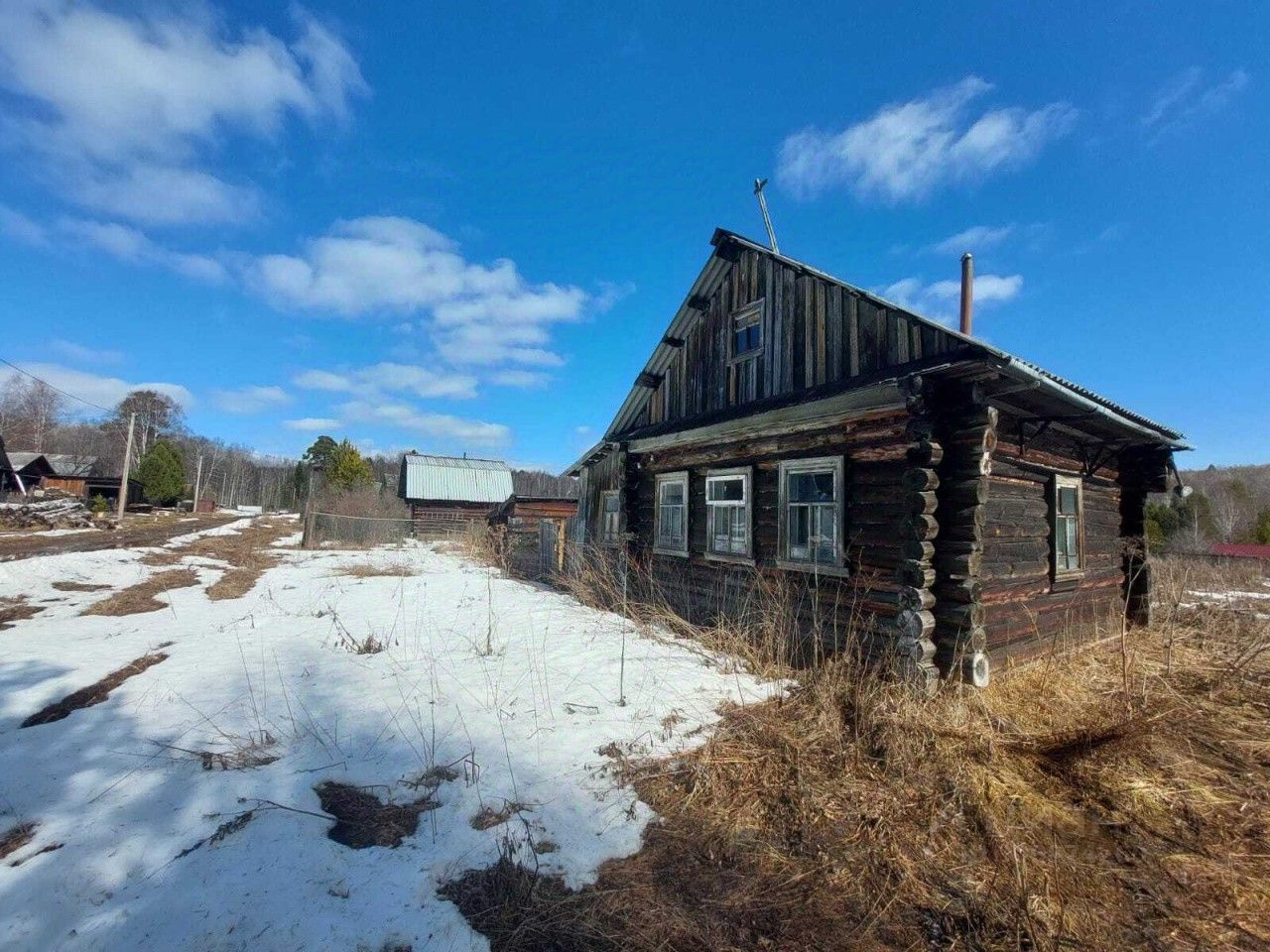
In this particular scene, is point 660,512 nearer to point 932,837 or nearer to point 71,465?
point 932,837

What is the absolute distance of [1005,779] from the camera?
4391 mm

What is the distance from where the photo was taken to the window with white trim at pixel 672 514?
10209 millimetres

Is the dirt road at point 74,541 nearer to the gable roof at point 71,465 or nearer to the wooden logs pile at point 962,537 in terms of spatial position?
the wooden logs pile at point 962,537

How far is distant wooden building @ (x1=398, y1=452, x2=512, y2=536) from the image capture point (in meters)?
34.5

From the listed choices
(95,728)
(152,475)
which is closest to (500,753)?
(95,728)

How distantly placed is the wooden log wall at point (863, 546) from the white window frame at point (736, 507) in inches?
3.0

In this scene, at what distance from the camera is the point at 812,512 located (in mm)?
7766

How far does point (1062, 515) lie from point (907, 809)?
6.81 metres

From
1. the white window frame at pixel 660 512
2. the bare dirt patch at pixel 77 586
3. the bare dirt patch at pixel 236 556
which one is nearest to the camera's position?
the white window frame at pixel 660 512

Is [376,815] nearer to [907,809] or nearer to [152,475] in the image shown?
[907,809]

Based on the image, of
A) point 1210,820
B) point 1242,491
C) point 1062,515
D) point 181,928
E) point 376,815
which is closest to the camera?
point 181,928

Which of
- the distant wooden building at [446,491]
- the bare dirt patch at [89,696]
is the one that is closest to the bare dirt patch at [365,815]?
the bare dirt patch at [89,696]

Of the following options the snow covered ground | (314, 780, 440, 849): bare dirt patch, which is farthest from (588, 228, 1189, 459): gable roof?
(314, 780, 440, 849): bare dirt patch

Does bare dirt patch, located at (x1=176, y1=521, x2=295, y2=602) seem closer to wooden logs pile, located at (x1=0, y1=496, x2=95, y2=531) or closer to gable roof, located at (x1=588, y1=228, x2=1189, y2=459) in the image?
wooden logs pile, located at (x1=0, y1=496, x2=95, y2=531)
